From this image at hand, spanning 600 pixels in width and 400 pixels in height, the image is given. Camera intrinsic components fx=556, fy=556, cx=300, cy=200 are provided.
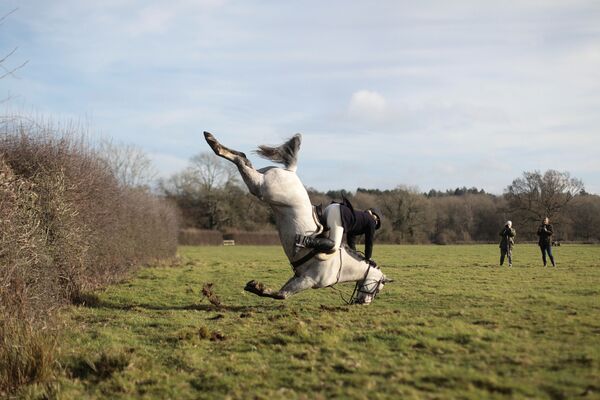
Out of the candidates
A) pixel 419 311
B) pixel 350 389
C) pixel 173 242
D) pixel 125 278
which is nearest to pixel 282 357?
pixel 350 389

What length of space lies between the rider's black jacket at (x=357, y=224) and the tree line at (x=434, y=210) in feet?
199

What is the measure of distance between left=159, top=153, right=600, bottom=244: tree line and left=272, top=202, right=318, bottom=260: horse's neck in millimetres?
61370

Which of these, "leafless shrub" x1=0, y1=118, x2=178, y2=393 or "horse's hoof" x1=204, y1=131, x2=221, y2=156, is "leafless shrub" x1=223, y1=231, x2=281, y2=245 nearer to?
"leafless shrub" x1=0, y1=118, x2=178, y2=393

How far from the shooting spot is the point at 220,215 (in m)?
85.6

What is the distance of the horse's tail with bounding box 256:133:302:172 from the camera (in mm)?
9666

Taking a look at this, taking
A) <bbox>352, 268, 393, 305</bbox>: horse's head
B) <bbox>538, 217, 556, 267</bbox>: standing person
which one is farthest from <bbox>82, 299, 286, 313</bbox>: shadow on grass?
<bbox>538, 217, 556, 267</bbox>: standing person

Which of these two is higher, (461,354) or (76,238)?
(76,238)

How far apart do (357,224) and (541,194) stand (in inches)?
2935

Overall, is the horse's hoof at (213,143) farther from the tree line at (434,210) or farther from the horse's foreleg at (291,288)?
the tree line at (434,210)

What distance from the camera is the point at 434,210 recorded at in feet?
292

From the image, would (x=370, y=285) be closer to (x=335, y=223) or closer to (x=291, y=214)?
(x=335, y=223)

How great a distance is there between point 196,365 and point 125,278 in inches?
551

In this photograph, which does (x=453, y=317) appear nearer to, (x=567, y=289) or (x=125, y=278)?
(x=567, y=289)

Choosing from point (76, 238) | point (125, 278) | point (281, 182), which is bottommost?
point (125, 278)
